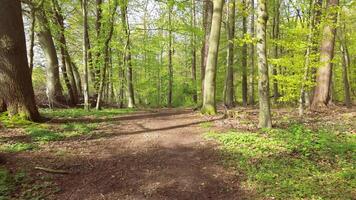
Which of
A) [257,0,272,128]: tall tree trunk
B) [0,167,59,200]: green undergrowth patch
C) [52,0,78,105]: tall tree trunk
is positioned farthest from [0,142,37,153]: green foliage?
[52,0,78,105]: tall tree trunk

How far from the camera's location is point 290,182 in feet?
18.0

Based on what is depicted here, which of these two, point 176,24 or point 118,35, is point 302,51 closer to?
point 176,24

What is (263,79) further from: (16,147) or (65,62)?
(65,62)

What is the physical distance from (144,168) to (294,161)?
336 cm

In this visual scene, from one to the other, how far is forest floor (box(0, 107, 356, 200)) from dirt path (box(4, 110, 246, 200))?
0.02m

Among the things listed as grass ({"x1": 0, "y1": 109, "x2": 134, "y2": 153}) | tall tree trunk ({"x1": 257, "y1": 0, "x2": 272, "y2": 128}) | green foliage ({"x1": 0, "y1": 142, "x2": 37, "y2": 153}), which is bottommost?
green foliage ({"x1": 0, "y1": 142, "x2": 37, "y2": 153})

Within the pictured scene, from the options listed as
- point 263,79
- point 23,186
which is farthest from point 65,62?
point 23,186

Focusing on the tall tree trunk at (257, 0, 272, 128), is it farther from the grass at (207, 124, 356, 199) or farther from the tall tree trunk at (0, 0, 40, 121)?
the tall tree trunk at (0, 0, 40, 121)

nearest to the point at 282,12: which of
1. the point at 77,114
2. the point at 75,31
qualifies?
the point at 75,31

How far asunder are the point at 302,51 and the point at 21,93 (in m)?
10.7

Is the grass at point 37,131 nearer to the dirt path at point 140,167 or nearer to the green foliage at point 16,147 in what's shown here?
the green foliage at point 16,147

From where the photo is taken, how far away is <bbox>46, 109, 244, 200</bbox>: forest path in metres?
5.26

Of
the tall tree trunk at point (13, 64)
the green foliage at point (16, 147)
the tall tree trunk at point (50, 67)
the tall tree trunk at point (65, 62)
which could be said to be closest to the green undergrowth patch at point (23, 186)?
the green foliage at point (16, 147)

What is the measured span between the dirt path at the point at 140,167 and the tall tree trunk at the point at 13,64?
7.48 ft
